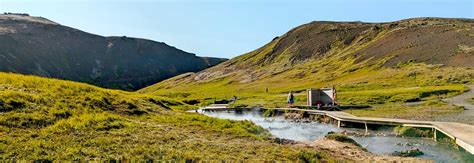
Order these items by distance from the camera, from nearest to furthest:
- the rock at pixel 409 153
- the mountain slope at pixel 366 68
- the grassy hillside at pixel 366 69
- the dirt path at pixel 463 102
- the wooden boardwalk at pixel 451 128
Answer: the wooden boardwalk at pixel 451 128 → the rock at pixel 409 153 → the dirt path at pixel 463 102 → the grassy hillside at pixel 366 69 → the mountain slope at pixel 366 68

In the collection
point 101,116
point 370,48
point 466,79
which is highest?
point 370,48

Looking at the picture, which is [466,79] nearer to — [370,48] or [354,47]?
[370,48]

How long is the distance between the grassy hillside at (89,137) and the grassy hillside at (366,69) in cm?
2888

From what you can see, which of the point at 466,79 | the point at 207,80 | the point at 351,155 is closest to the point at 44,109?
the point at 351,155

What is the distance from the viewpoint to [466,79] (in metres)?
67.1

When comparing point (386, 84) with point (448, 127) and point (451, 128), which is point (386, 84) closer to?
point (448, 127)

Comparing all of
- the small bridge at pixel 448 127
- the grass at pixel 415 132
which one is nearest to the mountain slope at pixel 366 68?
the small bridge at pixel 448 127

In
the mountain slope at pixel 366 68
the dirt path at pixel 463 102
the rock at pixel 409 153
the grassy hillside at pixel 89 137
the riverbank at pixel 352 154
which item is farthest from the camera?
the mountain slope at pixel 366 68

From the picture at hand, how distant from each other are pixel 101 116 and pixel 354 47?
Answer: 145555 millimetres

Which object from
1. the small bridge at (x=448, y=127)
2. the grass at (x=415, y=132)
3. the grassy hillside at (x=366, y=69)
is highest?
the grassy hillside at (x=366, y=69)

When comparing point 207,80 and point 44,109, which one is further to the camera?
point 207,80

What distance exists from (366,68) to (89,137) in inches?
3998

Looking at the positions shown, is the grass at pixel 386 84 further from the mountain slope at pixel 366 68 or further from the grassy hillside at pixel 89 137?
the grassy hillside at pixel 89 137

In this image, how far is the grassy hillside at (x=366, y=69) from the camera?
66.8 m
